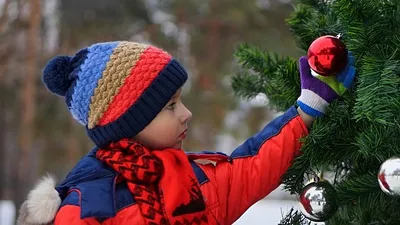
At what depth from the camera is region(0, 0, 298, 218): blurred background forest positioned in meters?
7.49

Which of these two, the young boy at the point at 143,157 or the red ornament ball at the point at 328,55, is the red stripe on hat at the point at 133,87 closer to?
the young boy at the point at 143,157

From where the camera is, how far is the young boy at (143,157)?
1247mm

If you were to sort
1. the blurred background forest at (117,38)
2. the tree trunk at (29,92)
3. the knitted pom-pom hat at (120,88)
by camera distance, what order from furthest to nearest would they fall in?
the blurred background forest at (117,38)
the tree trunk at (29,92)
the knitted pom-pom hat at (120,88)

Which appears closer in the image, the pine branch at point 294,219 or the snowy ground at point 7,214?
the pine branch at point 294,219

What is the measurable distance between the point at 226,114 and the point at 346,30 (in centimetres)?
759


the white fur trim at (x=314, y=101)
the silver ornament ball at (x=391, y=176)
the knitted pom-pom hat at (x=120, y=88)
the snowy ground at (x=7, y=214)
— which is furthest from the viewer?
the snowy ground at (x=7, y=214)

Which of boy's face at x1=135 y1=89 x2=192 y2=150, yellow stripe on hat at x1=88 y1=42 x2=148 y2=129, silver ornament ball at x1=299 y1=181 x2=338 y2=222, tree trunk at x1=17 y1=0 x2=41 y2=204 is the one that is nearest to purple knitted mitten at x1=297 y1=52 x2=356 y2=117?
silver ornament ball at x1=299 y1=181 x2=338 y2=222

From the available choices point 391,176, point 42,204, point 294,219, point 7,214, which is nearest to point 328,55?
point 391,176

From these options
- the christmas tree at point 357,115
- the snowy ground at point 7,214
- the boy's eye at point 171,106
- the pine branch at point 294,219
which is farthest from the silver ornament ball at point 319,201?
the snowy ground at point 7,214

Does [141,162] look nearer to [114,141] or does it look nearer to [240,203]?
[114,141]

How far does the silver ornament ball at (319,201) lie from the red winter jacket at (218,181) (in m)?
0.15

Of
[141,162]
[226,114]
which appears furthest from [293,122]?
[226,114]

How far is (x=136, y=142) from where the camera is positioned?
4.39 ft

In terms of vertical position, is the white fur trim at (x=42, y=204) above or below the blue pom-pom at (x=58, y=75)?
below
